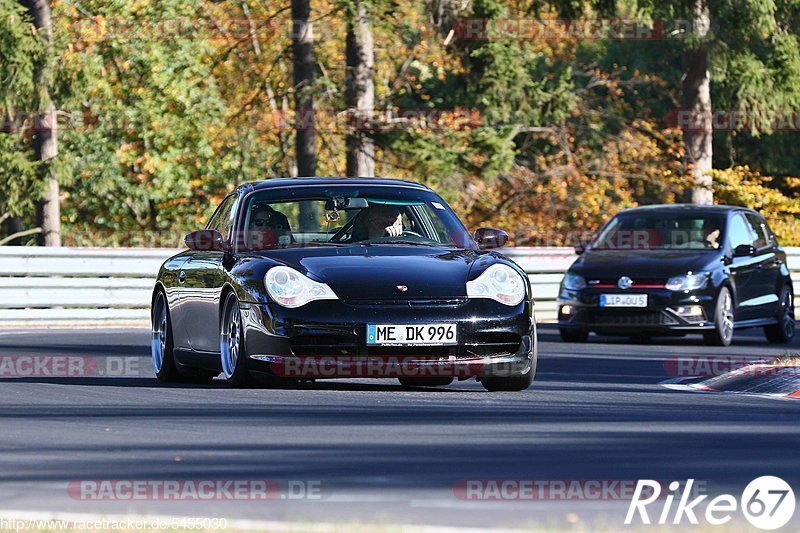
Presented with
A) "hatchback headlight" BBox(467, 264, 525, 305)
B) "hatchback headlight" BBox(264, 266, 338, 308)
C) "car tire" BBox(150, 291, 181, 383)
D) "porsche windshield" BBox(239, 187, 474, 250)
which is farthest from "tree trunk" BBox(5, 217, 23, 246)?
"hatchback headlight" BBox(467, 264, 525, 305)

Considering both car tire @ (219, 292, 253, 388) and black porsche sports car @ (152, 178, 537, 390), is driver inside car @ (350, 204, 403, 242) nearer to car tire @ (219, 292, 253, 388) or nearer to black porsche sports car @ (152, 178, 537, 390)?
black porsche sports car @ (152, 178, 537, 390)

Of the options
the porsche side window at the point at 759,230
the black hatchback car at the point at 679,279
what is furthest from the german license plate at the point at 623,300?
the porsche side window at the point at 759,230

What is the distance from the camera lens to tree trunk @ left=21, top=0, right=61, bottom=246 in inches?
1336

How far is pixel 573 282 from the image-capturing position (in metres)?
21.9

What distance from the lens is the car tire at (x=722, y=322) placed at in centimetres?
2105

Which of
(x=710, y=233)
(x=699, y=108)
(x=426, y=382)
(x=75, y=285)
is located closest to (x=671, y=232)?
(x=710, y=233)

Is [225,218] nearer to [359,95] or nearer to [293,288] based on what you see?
[293,288]

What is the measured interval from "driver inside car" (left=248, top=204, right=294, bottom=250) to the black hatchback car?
820cm

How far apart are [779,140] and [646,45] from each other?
5414 millimetres

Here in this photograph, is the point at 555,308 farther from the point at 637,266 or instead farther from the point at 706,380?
the point at 706,380

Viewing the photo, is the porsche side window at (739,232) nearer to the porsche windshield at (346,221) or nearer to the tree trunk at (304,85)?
the porsche windshield at (346,221)

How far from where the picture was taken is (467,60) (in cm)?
3897

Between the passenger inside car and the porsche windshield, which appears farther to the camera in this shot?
the passenger inside car

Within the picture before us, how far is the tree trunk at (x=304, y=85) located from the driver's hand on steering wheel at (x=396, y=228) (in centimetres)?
2076
